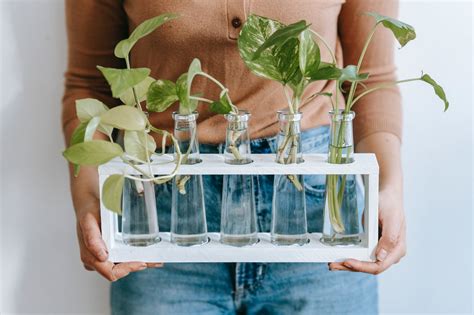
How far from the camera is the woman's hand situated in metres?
0.99

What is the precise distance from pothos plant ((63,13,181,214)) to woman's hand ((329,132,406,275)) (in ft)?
0.90

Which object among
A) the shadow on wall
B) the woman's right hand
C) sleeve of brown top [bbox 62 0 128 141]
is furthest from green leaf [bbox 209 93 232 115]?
the shadow on wall

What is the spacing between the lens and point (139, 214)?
0.99 meters

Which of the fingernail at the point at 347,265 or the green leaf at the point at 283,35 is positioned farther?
the fingernail at the point at 347,265

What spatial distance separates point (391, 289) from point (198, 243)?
1.85ft

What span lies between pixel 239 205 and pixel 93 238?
7.5 inches

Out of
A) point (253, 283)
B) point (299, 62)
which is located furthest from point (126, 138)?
point (253, 283)

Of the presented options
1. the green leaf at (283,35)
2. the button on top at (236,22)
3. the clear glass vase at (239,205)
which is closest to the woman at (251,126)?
the button on top at (236,22)

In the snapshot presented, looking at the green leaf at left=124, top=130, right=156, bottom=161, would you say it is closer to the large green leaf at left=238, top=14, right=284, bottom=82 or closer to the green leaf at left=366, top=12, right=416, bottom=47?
the large green leaf at left=238, top=14, right=284, bottom=82

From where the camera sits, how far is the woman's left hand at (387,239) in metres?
0.98

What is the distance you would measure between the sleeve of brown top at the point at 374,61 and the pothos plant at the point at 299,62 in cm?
22

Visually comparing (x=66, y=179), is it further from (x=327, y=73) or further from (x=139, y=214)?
(x=327, y=73)

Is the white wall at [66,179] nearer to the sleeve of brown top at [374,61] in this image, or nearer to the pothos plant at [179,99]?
the sleeve of brown top at [374,61]

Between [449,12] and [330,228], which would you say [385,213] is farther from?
[449,12]
